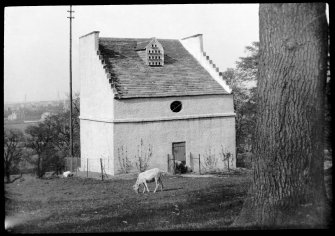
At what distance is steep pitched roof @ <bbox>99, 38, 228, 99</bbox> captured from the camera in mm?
10109

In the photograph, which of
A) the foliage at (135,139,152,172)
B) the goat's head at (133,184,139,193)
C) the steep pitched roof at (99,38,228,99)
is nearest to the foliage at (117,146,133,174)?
the foliage at (135,139,152,172)

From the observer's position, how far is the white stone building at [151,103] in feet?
28.4

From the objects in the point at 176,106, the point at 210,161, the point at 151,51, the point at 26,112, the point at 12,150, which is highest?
the point at 151,51

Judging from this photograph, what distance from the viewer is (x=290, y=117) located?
6.13 meters

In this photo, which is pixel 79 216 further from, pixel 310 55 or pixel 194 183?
pixel 310 55

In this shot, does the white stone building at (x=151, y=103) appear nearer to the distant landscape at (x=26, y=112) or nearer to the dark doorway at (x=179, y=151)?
the dark doorway at (x=179, y=151)

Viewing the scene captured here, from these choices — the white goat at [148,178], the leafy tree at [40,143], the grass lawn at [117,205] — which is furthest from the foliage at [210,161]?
the leafy tree at [40,143]

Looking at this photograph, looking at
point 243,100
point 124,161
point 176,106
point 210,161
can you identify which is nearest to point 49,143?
point 124,161

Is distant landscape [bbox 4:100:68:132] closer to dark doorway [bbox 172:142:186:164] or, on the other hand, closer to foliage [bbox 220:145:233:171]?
dark doorway [bbox 172:142:186:164]

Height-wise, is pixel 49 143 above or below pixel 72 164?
above

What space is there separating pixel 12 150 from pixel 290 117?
4.80 metres

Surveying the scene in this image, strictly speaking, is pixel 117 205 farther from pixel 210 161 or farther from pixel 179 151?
pixel 210 161

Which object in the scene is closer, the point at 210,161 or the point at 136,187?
the point at 136,187

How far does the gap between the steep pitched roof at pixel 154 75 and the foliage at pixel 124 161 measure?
183 cm
